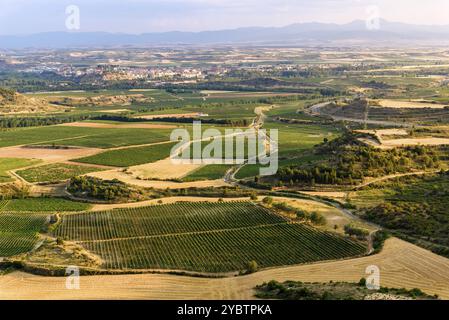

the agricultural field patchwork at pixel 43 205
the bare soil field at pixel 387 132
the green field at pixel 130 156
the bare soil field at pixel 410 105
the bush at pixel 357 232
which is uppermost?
the bare soil field at pixel 410 105

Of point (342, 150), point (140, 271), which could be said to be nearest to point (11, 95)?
point (342, 150)

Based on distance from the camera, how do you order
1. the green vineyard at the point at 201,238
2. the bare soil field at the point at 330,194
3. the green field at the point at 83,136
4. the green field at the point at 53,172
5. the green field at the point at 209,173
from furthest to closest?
the green field at the point at 83,136, the green field at the point at 53,172, the green field at the point at 209,173, the bare soil field at the point at 330,194, the green vineyard at the point at 201,238

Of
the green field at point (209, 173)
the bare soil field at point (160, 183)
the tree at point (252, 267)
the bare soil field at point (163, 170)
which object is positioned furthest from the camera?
the bare soil field at point (163, 170)

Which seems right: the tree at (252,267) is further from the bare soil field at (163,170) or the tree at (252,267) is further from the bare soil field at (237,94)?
the bare soil field at (237,94)

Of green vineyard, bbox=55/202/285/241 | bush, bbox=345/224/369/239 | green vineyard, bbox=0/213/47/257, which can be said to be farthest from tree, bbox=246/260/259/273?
green vineyard, bbox=0/213/47/257

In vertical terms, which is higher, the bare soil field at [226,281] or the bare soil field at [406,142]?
the bare soil field at [406,142]

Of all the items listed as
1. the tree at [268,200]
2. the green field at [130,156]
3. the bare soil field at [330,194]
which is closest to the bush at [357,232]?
the tree at [268,200]
